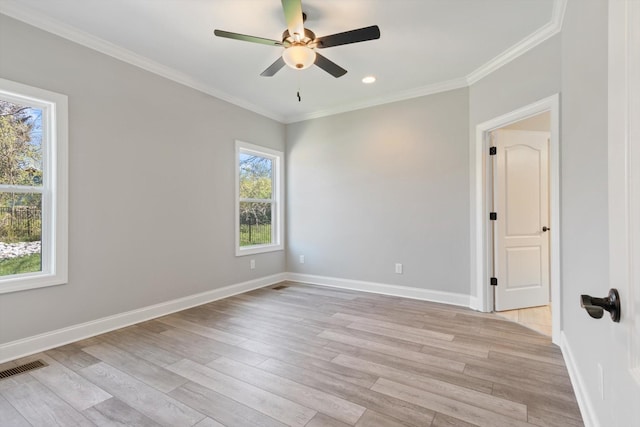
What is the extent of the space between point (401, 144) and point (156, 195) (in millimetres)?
3154

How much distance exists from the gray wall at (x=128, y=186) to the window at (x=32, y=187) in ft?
0.29

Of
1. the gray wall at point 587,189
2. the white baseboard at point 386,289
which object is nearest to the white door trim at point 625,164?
the gray wall at point 587,189

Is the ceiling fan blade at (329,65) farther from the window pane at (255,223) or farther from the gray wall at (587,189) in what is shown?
the window pane at (255,223)

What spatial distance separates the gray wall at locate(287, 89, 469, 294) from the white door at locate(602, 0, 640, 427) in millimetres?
3229

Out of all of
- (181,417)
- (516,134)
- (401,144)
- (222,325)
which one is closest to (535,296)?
(516,134)

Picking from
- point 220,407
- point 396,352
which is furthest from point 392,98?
point 220,407

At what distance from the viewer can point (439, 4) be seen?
2414 mm

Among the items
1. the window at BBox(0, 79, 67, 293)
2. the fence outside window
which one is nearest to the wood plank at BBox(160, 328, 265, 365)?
the window at BBox(0, 79, 67, 293)

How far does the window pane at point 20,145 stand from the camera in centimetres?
247

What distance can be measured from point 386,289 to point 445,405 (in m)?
2.52

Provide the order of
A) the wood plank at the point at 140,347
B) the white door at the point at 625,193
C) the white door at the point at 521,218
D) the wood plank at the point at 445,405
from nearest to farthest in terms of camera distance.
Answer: the white door at the point at 625,193
the wood plank at the point at 445,405
the wood plank at the point at 140,347
the white door at the point at 521,218

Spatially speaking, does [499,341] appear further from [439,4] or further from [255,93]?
[255,93]

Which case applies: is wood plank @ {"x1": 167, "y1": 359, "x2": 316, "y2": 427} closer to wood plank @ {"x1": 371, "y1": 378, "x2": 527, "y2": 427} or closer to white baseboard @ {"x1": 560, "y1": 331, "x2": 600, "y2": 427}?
wood plank @ {"x1": 371, "y1": 378, "x2": 527, "y2": 427}

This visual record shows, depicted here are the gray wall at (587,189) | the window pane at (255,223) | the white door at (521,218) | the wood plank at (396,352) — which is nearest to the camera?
the gray wall at (587,189)
